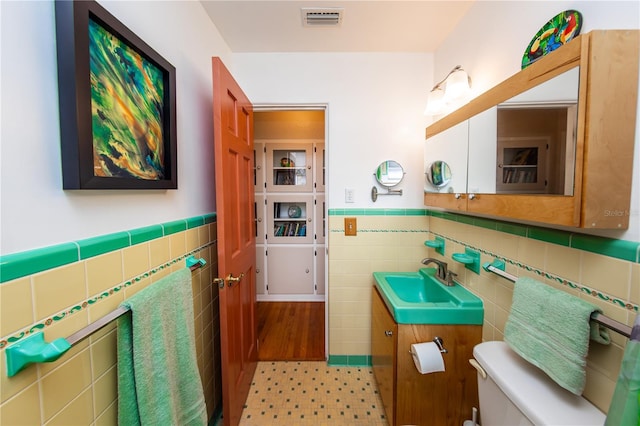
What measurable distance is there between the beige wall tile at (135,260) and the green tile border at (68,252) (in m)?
0.02

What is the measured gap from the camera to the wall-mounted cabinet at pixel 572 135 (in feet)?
2.13

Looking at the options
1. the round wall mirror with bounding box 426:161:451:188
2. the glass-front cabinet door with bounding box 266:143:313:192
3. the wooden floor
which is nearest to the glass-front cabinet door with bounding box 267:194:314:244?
the glass-front cabinet door with bounding box 266:143:313:192

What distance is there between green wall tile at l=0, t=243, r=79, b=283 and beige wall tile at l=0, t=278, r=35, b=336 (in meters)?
0.02

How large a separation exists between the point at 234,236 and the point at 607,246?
4.95ft

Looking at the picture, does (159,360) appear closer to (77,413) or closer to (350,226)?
(77,413)

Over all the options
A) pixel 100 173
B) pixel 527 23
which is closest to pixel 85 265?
pixel 100 173

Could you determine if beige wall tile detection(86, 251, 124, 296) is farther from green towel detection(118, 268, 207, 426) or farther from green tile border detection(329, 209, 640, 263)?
green tile border detection(329, 209, 640, 263)

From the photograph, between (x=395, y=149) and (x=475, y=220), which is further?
(x=395, y=149)

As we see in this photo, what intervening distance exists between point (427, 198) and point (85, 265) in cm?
171

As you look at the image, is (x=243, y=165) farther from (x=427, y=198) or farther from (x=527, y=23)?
(x=527, y=23)

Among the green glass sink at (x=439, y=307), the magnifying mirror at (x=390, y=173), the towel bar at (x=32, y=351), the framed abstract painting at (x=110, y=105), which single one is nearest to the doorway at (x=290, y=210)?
the magnifying mirror at (x=390, y=173)

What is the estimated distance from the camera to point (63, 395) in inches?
24.5

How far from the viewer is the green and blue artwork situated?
697mm

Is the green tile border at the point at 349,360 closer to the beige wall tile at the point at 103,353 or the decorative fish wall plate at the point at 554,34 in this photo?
the beige wall tile at the point at 103,353
